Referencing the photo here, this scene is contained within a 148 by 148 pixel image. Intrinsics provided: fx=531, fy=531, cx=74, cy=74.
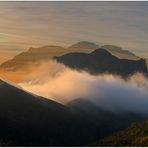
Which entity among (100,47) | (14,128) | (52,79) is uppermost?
(100,47)

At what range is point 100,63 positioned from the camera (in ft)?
41.2

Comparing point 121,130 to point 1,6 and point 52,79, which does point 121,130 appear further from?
point 1,6

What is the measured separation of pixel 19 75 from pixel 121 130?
255 cm

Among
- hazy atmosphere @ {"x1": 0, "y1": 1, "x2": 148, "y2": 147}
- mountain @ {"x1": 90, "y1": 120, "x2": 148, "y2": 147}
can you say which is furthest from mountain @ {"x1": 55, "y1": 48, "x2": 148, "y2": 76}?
mountain @ {"x1": 90, "y1": 120, "x2": 148, "y2": 147}

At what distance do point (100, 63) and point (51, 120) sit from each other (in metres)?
1.89

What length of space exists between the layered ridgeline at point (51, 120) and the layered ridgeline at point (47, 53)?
538mm

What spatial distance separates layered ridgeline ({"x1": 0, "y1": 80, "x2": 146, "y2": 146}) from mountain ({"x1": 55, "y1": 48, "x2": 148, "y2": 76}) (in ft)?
2.70

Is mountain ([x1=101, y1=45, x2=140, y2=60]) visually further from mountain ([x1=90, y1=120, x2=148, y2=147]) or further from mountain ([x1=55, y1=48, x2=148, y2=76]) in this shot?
mountain ([x1=90, y1=120, x2=148, y2=147])

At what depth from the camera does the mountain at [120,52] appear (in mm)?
11508

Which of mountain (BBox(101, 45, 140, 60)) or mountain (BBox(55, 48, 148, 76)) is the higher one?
mountain (BBox(101, 45, 140, 60))

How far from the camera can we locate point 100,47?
37.9 ft

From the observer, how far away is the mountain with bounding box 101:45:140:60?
37.8ft

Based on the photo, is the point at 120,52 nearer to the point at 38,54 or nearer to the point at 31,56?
the point at 38,54

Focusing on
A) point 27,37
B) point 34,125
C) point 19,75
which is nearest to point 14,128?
point 34,125
